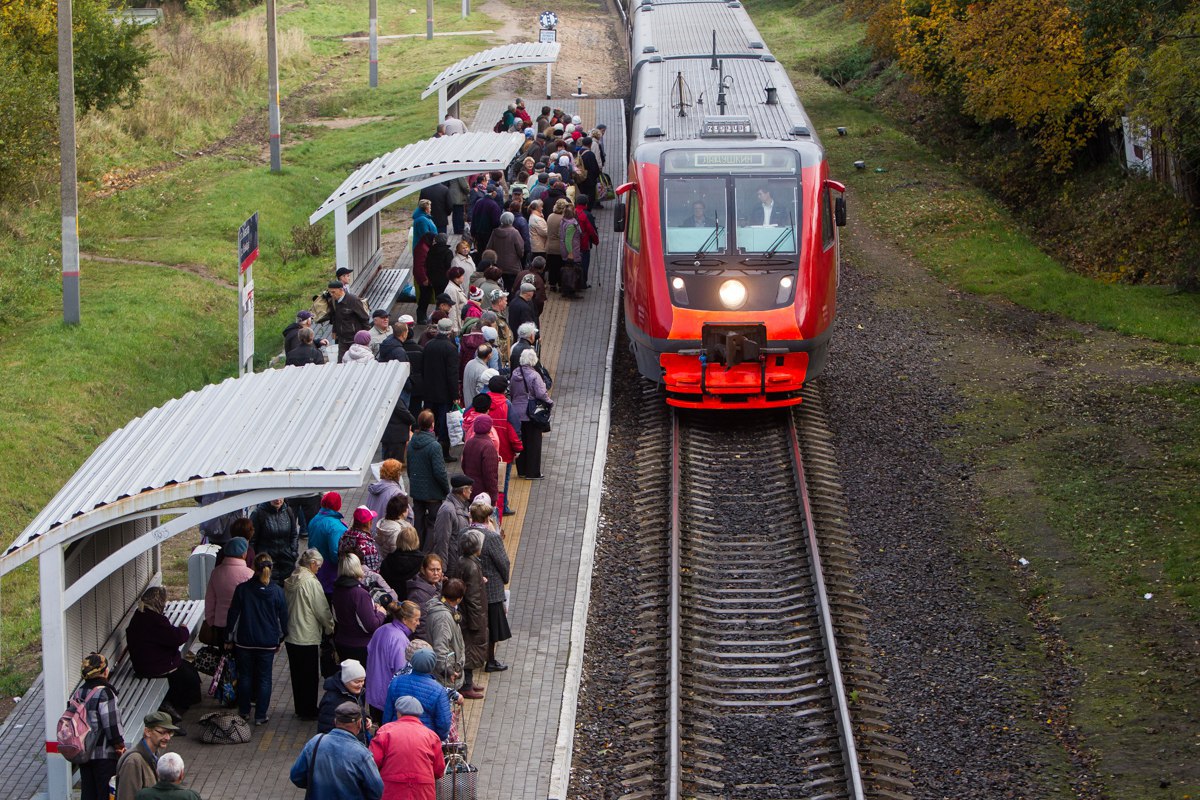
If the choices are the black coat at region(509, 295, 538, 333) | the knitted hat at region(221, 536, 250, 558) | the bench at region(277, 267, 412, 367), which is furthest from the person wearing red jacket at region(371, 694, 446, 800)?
the bench at region(277, 267, 412, 367)

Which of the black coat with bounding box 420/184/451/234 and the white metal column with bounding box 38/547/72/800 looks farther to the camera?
the black coat with bounding box 420/184/451/234

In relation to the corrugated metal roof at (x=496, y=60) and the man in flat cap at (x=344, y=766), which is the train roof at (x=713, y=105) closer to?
the corrugated metal roof at (x=496, y=60)

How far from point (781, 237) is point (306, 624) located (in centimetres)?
886

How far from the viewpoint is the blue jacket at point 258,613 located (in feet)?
38.8

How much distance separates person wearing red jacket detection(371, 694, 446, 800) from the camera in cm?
977

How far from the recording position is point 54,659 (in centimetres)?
1077

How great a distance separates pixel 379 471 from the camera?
14.1 m

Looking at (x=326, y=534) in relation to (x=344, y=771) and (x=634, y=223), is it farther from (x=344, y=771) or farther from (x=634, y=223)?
(x=634, y=223)

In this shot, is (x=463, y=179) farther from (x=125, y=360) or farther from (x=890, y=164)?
(x=890, y=164)

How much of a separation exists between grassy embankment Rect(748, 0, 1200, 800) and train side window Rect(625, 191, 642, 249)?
15.1ft

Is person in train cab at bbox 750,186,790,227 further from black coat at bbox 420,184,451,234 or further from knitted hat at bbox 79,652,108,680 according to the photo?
knitted hat at bbox 79,652,108,680

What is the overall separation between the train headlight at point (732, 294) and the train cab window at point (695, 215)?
0.50 metres

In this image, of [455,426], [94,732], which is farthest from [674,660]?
[94,732]

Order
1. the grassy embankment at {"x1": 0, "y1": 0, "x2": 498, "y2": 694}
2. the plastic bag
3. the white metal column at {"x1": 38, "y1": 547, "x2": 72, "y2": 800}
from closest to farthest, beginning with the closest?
the white metal column at {"x1": 38, "y1": 547, "x2": 72, "y2": 800} < the plastic bag < the grassy embankment at {"x1": 0, "y1": 0, "x2": 498, "y2": 694}
